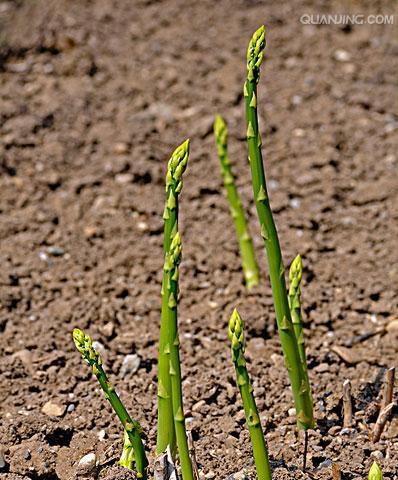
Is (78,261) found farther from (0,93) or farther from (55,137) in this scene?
(0,93)

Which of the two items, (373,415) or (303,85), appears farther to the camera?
(303,85)

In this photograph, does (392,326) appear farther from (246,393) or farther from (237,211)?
(246,393)

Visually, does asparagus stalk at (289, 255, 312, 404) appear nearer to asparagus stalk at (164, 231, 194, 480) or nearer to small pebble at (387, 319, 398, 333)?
asparagus stalk at (164, 231, 194, 480)

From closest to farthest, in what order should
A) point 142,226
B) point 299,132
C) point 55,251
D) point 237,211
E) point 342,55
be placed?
point 237,211, point 55,251, point 142,226, point 299,132, point 342,55

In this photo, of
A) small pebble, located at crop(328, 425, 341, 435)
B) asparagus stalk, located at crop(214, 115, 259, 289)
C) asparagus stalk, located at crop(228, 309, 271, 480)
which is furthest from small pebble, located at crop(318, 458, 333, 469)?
asparagus stalk, located at crop(214, 115, 259, 289)

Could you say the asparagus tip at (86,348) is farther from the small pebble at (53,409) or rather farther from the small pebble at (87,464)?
the small pebble at (53,409)

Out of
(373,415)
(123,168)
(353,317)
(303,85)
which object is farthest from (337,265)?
(303,85)

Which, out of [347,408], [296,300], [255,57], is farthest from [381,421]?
[255,57]
